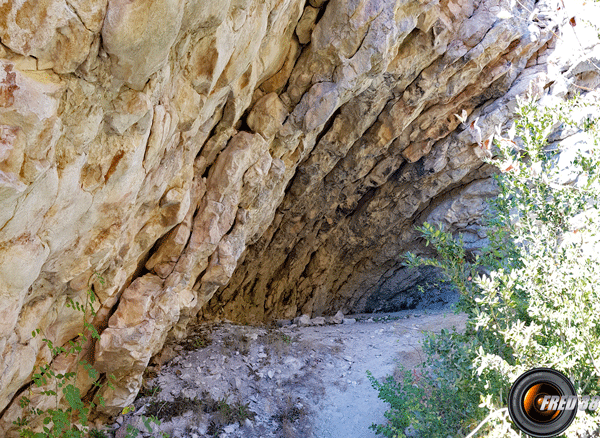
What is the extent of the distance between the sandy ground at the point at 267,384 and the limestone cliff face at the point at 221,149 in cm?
73

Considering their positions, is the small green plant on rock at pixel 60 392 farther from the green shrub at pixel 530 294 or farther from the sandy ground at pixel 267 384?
the green shrub at pixel 530 294

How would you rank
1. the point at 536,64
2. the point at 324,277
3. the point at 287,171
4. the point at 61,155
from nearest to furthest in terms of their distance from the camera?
the point at 61,155 → the point at 287,171 → the point at 536,64 → the point at 324,277

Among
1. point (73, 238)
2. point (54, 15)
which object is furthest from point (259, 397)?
point (54, 15)

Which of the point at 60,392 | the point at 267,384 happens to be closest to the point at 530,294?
the point at 267,384

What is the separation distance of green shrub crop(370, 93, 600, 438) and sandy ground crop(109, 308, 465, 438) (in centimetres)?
222

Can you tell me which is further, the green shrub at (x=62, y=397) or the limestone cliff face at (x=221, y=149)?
the green shrub at (x=62, y=397)

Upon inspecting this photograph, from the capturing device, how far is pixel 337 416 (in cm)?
686

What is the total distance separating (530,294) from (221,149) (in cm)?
491

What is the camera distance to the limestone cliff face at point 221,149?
319cm

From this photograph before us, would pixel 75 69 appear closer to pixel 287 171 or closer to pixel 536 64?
pixel 287 171

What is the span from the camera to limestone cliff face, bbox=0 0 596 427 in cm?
319

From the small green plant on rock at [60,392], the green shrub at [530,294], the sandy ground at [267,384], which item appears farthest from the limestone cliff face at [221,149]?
the green shrub at [530,294]

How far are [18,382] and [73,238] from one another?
1.54 metres

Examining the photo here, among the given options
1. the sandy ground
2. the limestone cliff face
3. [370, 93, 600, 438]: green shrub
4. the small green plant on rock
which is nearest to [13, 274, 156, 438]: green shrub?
the small green plant on rock
